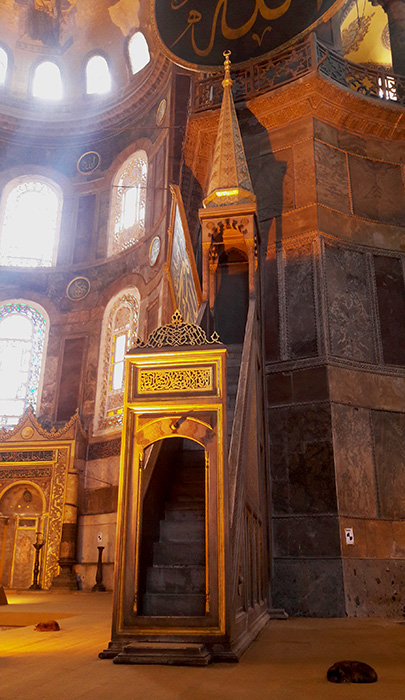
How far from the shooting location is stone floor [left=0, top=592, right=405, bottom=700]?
1.88 meters

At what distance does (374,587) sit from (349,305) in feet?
10.2

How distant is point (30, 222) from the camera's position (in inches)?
Result: 623

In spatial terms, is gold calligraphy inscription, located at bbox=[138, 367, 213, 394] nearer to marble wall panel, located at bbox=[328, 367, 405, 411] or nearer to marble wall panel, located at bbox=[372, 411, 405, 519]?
marble wall panel, located at bbox=[328, 367, 405, 411]

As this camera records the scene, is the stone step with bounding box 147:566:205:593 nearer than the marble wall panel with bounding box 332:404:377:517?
Yes

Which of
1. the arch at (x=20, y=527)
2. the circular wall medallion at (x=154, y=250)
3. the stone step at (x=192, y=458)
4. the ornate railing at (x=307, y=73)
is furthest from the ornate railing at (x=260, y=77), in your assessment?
the arch at (x=20, y=527)

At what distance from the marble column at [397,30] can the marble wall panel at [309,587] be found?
6.97 m

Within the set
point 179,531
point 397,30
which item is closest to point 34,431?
point 179,531

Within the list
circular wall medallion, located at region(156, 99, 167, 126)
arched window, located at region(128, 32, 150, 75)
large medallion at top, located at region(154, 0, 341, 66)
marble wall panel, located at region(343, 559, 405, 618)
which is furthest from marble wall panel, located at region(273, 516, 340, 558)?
arched window, located at region(128, 32, 150, 75)

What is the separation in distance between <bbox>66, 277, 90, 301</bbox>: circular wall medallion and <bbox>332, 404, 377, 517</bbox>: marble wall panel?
31.4 feet

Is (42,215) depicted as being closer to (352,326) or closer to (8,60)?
(8,60)

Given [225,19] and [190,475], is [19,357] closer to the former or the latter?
[225,19]

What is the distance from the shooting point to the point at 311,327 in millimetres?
6695

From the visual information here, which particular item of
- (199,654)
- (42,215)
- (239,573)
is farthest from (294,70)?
(42,215)

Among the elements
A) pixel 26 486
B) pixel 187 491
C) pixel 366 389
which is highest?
pixel 366 389
